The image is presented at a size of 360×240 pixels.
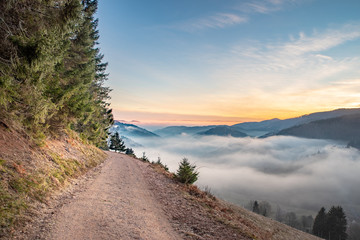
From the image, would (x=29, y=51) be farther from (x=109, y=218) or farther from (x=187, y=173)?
(x=187, y=173)

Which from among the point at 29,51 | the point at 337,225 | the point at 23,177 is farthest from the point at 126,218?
the point at 337,225

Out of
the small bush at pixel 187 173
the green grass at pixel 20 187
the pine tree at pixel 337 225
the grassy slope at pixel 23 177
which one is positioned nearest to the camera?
the green grass at pixel 20 187

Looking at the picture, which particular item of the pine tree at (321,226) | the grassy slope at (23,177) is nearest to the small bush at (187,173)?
the grassy slope at (23,177)

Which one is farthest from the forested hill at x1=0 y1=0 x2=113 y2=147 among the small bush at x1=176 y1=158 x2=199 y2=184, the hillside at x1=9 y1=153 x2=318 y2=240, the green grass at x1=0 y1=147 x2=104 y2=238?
the small bush at x1=176 y1=158 x2=199 y2=184

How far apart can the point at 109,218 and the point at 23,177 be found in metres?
3.55

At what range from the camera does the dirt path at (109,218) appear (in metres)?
4.93

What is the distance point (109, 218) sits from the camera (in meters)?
5.94

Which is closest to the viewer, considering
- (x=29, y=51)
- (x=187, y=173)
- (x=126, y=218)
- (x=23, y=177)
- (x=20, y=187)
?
(x=20, y=187)

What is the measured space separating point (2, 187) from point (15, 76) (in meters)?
4.26

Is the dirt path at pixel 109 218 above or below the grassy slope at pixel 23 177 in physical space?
below

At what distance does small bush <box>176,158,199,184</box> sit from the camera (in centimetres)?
1383

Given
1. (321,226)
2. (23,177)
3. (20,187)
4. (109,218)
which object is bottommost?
(321,226)

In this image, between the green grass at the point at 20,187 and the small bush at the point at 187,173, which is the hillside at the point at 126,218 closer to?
the green grass at the point at 20,187

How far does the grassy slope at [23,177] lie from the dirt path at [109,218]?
88 centimetres
